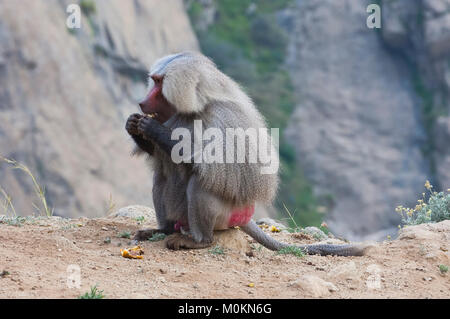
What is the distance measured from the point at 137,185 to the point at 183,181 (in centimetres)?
1543

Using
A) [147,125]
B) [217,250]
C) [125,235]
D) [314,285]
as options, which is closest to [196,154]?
[147,125]

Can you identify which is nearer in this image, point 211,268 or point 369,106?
point 211,268

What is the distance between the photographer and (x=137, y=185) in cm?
1983

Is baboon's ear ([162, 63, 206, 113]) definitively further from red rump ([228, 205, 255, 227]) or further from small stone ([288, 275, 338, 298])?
small stone ([288, 275, 338, 298])

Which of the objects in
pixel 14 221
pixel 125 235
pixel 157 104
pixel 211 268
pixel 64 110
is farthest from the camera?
pixel 64 110

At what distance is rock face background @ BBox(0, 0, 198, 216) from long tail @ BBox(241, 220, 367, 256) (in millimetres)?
12232

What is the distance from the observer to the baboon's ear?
14.3 ft

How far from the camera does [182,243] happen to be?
14.8 ft

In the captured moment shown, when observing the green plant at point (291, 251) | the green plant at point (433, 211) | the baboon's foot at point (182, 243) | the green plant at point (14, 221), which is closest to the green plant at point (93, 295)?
the baboon's foot at point (182, 243)

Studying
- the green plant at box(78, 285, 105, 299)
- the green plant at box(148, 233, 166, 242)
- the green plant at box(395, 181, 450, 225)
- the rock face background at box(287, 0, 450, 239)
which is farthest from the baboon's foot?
the rock face background at box(287, 0, 450, 239)

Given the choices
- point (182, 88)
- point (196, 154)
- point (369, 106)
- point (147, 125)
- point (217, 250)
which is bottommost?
point (369, 106)

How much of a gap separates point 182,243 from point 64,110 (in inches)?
587

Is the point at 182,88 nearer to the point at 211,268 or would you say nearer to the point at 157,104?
the point at 157,104

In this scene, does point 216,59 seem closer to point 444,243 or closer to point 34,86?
point 34,86
